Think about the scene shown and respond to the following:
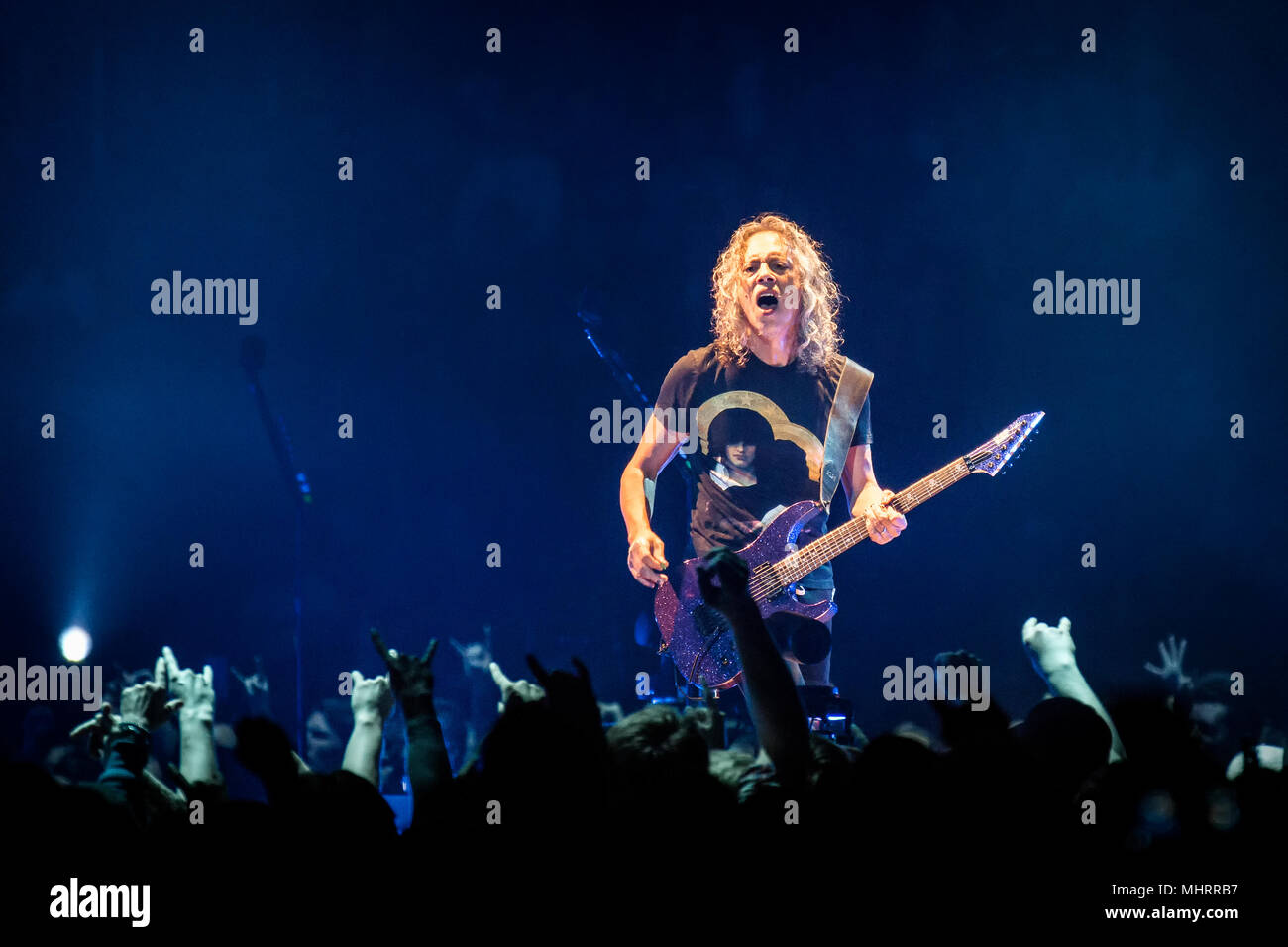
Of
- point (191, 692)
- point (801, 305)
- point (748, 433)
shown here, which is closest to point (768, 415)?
point (748, 433)

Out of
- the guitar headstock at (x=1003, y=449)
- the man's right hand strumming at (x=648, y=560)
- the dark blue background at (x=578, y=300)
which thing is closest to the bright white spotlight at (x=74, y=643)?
the dark blue background at (x=578, y=300)

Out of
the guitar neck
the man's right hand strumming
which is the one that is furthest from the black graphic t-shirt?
the man's right hand strumming

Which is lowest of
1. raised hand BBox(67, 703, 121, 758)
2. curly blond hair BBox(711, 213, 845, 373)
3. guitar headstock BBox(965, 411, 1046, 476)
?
raised hand BBox(67, 703, 121, 758)

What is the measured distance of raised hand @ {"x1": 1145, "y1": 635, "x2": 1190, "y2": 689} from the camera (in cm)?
537

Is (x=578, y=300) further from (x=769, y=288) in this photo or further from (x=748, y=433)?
(x=748, y=433)

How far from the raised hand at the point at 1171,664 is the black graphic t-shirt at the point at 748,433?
2272mm

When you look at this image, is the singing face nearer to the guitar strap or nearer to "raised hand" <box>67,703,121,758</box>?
the guitar strap

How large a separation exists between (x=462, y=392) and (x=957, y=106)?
3298 millimetres

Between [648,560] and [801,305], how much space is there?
146 cm

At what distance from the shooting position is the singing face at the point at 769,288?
4.66 meters

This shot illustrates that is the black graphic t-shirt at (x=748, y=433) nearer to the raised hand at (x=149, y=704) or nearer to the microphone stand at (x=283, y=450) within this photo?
the microphone stand at (x=283, y=450)

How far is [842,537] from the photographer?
4.22m

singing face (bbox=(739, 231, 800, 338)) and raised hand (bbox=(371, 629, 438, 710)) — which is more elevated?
singing face (bbox=(739, 231, 800, 338))

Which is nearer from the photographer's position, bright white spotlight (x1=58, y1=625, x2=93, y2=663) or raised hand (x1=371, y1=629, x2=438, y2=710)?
raised hand (x1=371, y1=629, x2=438, y2=710)
